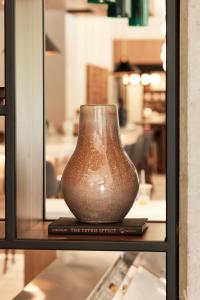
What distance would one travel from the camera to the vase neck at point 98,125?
6.41 ft

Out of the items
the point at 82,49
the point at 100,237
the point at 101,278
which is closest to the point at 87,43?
the point at 82,49

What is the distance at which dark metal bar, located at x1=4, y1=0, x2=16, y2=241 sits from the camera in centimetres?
180

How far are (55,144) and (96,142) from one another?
749 cm

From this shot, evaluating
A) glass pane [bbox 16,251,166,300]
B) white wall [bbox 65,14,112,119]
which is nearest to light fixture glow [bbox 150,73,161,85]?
white wall [bbox 65,14,112,119]

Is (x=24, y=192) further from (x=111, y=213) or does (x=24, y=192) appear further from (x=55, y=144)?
(x=55, y=144)

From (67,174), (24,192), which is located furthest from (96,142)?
(24,192)

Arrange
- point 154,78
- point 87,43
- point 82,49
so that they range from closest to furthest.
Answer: point 82,49 → point 87,43 → point 154,78

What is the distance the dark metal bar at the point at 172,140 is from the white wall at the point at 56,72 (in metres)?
11.1

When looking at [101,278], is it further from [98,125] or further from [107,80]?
[107,80]

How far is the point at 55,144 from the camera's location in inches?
371

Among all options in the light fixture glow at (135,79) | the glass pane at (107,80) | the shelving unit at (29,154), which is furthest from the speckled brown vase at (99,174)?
the light fixture glow at (135,79)

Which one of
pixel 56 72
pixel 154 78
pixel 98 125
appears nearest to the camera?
pixel 98 125

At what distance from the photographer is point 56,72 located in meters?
13.2

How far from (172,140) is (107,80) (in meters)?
15.4
